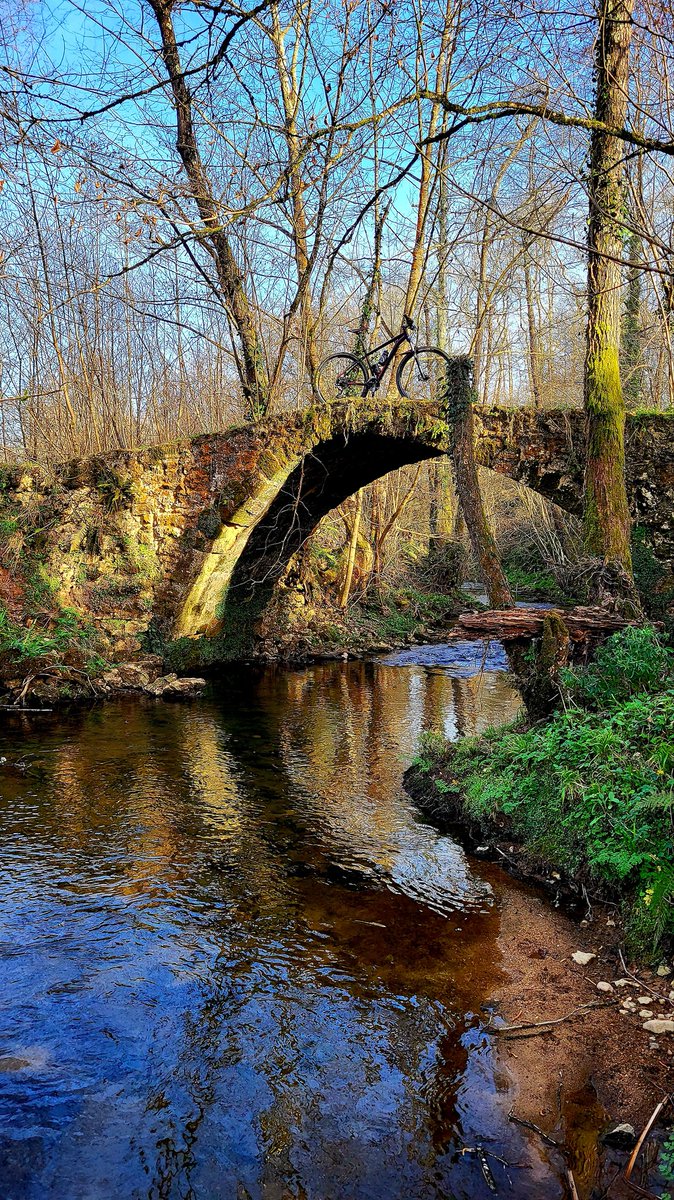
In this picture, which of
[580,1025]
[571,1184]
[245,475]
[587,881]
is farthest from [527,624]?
[245,475]

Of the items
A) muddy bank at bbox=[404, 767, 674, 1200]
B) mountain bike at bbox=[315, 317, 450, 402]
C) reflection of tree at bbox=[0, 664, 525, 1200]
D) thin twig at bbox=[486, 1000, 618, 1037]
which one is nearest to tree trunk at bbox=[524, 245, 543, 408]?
mountain bike at bbox=[315, 317, 450, 402]

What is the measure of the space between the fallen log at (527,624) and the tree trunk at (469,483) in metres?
0.91

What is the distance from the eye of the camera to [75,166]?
3.87m

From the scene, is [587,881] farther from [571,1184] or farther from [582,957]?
[571,1184]

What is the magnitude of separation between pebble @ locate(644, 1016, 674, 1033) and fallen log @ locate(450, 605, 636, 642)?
2.81m

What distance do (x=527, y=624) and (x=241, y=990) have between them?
327cm

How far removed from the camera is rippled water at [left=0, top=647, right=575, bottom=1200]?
2.47m

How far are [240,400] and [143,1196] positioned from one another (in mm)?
13861

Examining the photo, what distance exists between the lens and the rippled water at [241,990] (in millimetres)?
2467

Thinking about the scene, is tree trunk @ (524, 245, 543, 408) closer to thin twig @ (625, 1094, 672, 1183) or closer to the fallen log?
the fallen log

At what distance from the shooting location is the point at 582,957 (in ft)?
12.0

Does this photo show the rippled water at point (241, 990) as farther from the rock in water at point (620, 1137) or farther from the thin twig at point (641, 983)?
the thin twig at point (641, 983)

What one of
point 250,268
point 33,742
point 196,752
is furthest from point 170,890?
point 250,268

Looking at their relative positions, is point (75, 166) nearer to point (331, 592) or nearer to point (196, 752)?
point (196, 752)
